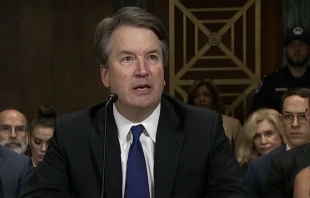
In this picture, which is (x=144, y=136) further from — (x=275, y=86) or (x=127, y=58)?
(x=275, y=86)

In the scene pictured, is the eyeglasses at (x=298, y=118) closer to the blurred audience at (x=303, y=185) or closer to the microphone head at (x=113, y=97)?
the blurred audience at (x=303, y=185)

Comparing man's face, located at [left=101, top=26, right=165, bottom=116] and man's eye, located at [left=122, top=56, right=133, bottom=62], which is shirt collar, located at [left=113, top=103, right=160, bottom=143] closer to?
man's face, located at [left=101, top=26, right=165, bottom=116]

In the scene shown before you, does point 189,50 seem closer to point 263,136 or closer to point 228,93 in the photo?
point 228,93

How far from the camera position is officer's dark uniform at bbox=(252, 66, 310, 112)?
628cm

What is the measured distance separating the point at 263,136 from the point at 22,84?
8.85 ft

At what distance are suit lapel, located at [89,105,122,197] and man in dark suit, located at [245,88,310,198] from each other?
6.49 ft

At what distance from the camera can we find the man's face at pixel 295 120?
16.8 ft

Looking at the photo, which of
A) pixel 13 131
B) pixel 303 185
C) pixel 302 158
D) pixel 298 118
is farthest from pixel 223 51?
pixel 303 185

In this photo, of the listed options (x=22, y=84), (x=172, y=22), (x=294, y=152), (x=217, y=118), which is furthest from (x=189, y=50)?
(x=217, y=118)

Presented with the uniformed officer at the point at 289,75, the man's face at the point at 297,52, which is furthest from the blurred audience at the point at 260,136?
the man's face at the point at 297,52

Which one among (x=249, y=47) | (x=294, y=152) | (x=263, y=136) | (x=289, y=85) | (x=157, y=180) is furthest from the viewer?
(x=249, y=47)

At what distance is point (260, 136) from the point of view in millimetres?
5598

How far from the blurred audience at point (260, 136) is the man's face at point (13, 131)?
63.5 inches

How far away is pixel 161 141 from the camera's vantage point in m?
2.59
